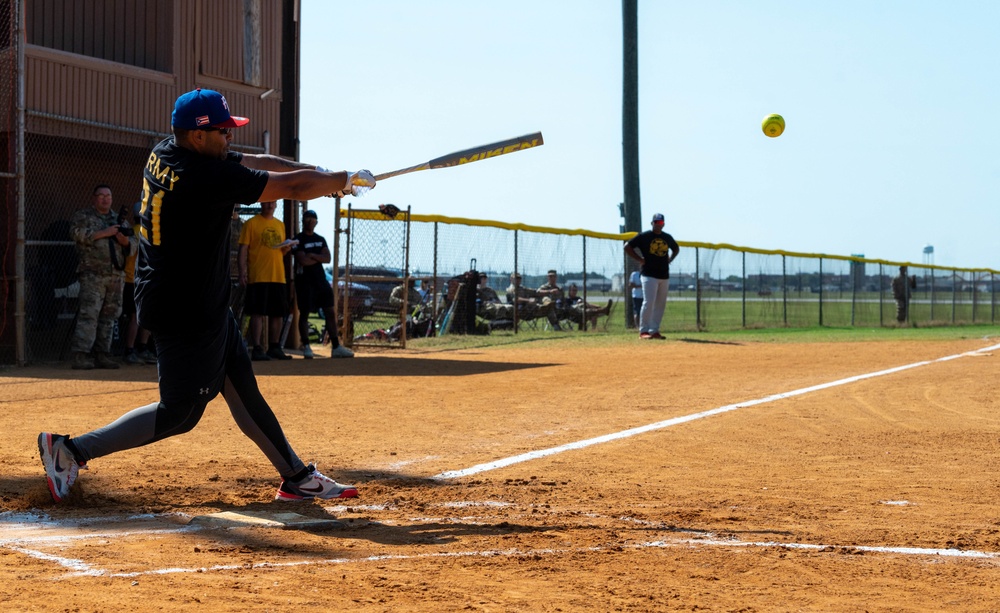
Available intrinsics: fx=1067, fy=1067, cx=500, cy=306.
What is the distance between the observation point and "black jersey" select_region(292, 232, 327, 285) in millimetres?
14719

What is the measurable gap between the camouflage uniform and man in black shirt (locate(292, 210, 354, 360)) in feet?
8.25

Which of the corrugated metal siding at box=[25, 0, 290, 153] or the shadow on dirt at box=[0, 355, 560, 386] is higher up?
the corrugated metal siding at box=[25, 0, 290, 153]

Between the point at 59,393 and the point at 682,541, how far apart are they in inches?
297

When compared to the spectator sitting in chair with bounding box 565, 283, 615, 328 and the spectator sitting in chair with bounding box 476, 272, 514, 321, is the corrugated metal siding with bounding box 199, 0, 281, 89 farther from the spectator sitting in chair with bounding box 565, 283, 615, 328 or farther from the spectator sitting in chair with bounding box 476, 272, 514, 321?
the spectator sitting in chair with bounding box 565, 283, 615, 328

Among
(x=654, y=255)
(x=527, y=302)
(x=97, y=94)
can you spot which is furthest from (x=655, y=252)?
(x=97, y=94)

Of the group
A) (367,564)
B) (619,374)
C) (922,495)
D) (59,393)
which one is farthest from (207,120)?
(619,374)

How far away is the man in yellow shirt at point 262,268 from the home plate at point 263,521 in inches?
355

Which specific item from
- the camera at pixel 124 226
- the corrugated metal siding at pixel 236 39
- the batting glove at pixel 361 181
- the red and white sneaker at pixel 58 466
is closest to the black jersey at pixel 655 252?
the corrugated metal siding at pixel 236 39

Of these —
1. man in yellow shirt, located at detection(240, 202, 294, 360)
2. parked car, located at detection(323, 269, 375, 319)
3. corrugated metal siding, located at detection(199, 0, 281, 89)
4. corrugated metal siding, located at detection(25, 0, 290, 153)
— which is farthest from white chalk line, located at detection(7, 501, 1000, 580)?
parked car, located at detection(323, 269, 375, 319)

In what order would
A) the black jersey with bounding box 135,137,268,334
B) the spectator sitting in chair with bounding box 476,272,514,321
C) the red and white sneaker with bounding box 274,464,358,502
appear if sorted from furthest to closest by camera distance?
the spectator sitting in chair with bounding box 476,272,514,321 < the red and white sneaker with bounding box 274,464,358,502 < the black jersey with bounding box 135,137,268,334

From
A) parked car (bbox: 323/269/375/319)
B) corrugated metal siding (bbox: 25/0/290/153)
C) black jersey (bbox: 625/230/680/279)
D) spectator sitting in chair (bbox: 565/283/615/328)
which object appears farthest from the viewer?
spectator sitting in chair (bbox: 565/283/615/328)

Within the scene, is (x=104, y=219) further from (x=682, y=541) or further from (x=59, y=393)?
(x=682, y=541)

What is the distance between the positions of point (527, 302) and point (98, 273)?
11072mm

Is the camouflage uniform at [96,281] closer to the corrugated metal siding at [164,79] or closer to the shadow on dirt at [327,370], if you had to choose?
the shadow on dirt at [327,370]
